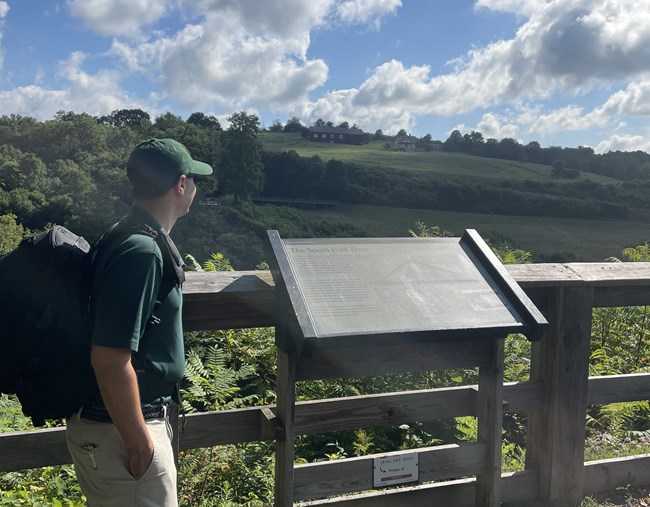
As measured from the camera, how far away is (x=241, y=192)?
44688 millimetres

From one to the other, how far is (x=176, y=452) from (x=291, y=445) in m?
0.53

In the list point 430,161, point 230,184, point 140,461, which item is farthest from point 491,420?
point 430,161

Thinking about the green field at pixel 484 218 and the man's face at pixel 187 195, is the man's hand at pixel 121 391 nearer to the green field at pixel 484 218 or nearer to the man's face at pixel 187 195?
the man's face at pixel 187 195

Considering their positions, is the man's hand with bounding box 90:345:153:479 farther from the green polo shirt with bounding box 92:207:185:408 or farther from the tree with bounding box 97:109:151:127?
the tree with bounding box 97:109:151:127

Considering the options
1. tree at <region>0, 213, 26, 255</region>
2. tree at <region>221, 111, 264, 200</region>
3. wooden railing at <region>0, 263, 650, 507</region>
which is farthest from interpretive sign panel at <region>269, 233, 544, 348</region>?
tree at <region>221, 111, 264, 200</region>

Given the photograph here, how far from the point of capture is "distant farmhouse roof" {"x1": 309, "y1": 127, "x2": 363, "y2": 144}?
3756 inches

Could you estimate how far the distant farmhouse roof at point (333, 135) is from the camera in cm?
9539

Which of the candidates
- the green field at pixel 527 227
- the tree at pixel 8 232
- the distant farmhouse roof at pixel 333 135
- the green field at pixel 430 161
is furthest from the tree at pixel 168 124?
the distant farmhouse roof at pixel 333 135

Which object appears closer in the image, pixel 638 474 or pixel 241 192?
pixel 638 474

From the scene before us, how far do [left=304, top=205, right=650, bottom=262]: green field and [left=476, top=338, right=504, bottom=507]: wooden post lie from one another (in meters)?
35.0

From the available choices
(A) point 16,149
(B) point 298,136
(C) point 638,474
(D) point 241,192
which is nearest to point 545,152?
(B) point 298,136

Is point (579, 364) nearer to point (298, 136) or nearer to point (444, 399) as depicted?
point (444, 399)

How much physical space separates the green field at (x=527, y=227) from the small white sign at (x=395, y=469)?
35213mm

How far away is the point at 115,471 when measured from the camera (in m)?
2.06
